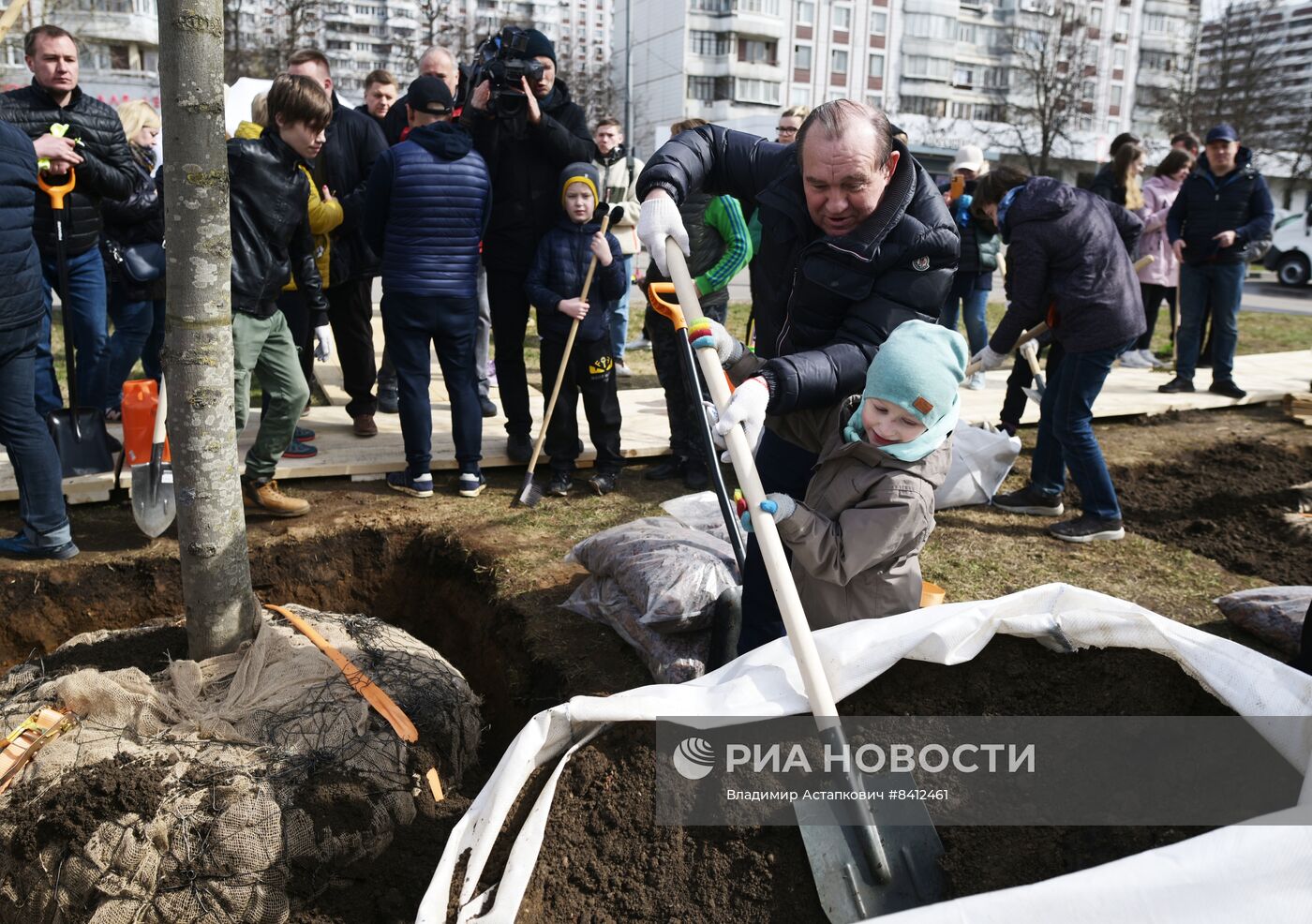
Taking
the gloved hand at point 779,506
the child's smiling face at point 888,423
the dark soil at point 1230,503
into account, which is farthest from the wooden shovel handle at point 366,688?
the dark soil at point 1230,503

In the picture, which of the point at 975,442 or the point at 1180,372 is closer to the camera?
the point at 975,442

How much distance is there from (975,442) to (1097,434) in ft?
6.14

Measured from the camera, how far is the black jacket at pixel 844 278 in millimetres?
2623

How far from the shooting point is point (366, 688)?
302 cm

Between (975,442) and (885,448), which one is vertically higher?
(885,448)

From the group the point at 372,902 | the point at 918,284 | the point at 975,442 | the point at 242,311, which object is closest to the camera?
the point at 372,902

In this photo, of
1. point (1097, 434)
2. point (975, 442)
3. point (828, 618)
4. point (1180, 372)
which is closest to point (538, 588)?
point (828, 618)

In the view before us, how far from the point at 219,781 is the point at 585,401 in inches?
116

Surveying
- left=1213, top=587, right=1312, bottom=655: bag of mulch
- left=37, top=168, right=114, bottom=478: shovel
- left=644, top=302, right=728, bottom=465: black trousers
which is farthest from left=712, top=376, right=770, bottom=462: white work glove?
left=37, top=168, right=114, bottom=478: shovel

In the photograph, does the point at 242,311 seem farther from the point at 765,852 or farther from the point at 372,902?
the point at 765,852

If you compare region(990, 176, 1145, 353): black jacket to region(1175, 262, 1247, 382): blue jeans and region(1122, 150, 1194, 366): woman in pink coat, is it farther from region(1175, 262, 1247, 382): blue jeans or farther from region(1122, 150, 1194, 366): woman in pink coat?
region(1122, 150, 1194, 366): woman in pink coat

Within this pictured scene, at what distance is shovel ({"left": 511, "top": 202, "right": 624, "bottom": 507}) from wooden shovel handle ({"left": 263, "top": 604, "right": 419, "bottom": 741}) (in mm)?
1729

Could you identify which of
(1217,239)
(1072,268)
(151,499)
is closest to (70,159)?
(151,499)

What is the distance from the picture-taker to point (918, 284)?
271 cm
